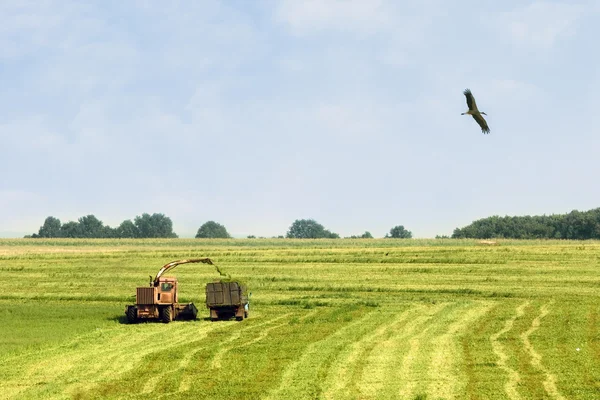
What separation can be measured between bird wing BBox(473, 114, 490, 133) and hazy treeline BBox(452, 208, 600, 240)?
11808 cm

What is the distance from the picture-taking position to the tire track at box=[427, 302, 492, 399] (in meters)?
20.2

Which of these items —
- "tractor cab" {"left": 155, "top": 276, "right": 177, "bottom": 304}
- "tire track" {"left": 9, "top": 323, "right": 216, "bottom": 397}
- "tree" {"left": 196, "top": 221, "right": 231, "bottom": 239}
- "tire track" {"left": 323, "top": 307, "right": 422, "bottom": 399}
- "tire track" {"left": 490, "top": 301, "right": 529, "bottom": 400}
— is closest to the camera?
"tire track" {"left": 490, "top": 301, "right": 529, "bottom": 400}

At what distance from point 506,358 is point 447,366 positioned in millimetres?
2464

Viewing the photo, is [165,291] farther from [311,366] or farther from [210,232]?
[210,232]

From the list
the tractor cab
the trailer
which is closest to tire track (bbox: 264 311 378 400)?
the trailer

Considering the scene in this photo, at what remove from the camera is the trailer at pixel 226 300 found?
37.8 meters

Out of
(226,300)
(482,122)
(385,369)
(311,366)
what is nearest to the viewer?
(385,369)

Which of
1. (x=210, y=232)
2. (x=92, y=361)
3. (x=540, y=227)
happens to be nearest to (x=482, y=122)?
(x=92, y=361)

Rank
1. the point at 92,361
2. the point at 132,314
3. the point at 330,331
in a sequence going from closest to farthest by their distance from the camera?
the point at 92,361, the point at 330,331, the point at 132,314

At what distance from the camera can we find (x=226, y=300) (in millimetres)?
37875

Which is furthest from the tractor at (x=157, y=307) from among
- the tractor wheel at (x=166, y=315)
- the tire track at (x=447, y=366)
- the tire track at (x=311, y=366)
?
the tire track at (x=447, y=366)

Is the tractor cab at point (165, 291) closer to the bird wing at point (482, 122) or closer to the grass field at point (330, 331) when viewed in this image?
the grass field at point (330, 331)

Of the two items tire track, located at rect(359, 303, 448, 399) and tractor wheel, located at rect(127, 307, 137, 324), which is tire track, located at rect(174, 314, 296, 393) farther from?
tractor wheel, located at rect(127, 307, 137, 324)

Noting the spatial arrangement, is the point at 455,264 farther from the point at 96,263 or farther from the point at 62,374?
the point at 62,374
